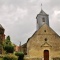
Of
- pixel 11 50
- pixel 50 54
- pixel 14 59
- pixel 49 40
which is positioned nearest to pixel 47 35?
pixel 49 40

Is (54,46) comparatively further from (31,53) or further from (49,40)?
(31,53)

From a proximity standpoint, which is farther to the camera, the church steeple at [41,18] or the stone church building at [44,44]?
the church steeple at [41,18]

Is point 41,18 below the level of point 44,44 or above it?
above

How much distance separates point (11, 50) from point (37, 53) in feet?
19.2

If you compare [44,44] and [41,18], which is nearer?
[44,44]

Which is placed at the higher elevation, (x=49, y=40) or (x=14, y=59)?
(x=49, y=40)

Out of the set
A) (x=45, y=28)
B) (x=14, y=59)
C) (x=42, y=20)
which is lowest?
(x=14, y=59)

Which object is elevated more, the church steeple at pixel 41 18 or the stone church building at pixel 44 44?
the church steeple at pixel 41 18

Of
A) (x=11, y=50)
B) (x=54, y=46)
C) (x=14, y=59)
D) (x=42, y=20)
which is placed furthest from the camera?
(x=42, y=20)

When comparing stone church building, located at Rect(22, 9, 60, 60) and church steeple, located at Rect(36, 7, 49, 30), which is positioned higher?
church steeple, located at Rect(36, 7, 49, 30)

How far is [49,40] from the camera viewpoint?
1786 inches

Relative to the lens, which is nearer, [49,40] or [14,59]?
[14,59]

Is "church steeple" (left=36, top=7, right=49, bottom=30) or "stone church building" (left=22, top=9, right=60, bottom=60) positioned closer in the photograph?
"stone church building" (left=22, top=9, right=60, bottom=60)

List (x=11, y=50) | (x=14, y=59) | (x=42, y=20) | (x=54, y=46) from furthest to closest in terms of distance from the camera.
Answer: (x=42, y=20), (x=54, y=46), (x=11, y=50), (x=14, y=59)
